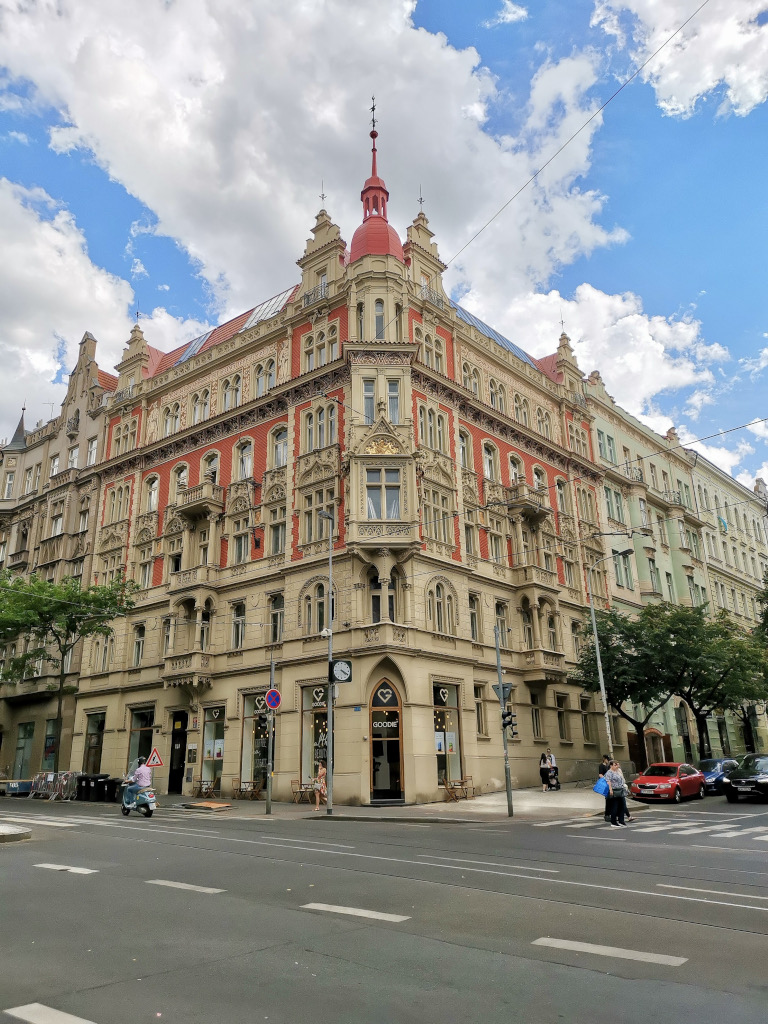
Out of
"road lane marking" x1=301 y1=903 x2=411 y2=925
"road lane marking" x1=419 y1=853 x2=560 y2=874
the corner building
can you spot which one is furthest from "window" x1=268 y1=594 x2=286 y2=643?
"road lane marking" x1=301 y1=903 x2=411 y2=925

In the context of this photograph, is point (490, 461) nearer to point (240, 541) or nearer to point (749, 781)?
point (240, 541)

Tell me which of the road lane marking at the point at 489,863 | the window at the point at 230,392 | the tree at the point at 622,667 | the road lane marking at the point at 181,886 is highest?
the window at the point at 230,392

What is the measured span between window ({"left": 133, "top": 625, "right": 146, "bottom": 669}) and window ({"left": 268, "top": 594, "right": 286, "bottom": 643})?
9658 mm

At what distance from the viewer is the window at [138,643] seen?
4006cm

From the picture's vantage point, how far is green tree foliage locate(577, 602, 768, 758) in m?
A: 36.4

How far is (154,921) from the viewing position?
8.22 meters

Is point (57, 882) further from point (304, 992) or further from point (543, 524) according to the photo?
point (543, 524)

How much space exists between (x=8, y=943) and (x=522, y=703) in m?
30.7

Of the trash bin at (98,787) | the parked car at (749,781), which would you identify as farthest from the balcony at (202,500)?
the parked car at (749,781)

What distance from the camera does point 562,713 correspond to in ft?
126

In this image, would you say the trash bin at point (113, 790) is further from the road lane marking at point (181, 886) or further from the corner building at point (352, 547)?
the road lane marking at point (181, 886)

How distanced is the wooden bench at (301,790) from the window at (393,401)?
49.3ft

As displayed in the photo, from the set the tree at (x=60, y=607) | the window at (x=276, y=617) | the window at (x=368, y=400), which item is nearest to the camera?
the window at (x=368, y=400)

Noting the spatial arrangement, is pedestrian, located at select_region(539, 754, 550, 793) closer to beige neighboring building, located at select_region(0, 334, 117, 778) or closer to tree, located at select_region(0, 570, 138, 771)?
tree, located at select_region(0, 570, 138, 771)
